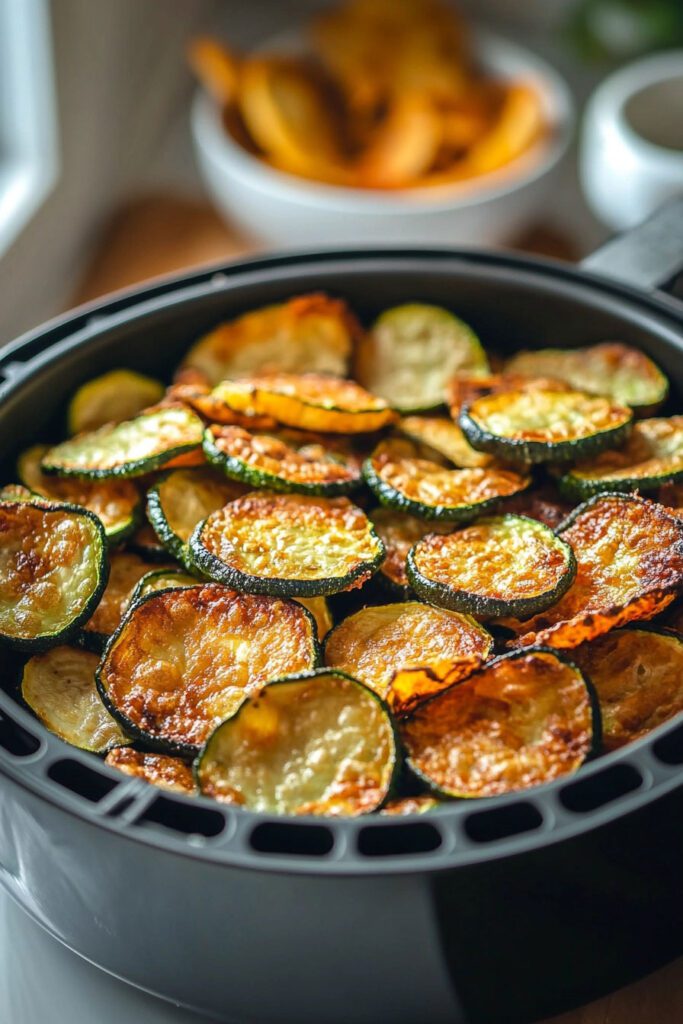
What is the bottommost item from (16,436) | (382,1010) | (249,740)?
(382,1010)

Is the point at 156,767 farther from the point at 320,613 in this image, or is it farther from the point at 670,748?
the point at 670,748

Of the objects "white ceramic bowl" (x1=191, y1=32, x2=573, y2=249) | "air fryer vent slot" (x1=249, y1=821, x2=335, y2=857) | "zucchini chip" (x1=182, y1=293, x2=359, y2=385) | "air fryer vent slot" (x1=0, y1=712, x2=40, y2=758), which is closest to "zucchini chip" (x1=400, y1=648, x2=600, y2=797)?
"air fryer vent slot" (x1=249, y1=821, x2=335, y2=857)

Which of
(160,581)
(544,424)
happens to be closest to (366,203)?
(544,424)

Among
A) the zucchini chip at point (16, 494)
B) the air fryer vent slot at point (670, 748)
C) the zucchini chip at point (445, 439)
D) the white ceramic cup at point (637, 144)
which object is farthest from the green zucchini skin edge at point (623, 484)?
the white ceramic cup at point (637, 144)

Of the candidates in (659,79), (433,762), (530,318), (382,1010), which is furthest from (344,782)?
(659,79)

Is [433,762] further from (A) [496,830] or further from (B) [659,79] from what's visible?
(B) [659,79]

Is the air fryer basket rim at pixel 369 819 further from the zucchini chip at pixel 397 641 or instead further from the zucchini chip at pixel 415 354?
the zucchini chip at pixel 415 354

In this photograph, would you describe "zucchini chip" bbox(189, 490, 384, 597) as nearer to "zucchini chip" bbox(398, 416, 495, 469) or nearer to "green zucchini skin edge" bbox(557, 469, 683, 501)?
"zucchini chip" bbox(398, 416, 495, 469)
